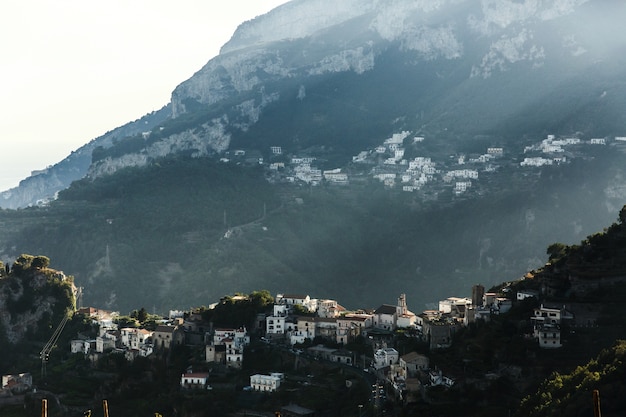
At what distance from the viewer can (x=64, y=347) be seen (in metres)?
60.9

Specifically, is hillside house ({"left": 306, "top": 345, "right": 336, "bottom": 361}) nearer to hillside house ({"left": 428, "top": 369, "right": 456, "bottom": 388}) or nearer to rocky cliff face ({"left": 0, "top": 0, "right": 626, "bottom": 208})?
hillside house ({"left": 428, "top": 369, "right": 456, "bottom": 388})

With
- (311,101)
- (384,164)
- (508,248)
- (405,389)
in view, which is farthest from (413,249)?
(311,101)

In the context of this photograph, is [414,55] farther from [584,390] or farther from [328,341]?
[584,390]

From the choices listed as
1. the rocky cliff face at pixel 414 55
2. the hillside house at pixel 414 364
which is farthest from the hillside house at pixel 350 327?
the rocky cliff face at pixel 414 55

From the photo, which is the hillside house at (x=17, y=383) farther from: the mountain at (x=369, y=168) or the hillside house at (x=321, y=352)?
the mountain at (x=369, y=168)

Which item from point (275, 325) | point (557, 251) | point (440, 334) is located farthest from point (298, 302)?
point (557, 251)

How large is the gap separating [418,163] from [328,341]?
66.0m

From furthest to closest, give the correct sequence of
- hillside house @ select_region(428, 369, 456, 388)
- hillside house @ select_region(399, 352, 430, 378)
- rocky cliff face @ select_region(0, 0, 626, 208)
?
rocky cliff face @ select_region(0, 0, 626, 208), hillside house @ select_region(399, 352, 430, 378), hillside house @ select_region(428, 369, 456, 388)

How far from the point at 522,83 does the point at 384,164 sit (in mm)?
24962

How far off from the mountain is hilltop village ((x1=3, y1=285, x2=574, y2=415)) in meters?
28.2

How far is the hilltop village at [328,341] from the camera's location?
152 ft

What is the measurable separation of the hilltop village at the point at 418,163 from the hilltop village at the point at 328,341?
164 feet

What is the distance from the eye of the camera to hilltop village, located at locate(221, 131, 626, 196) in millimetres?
108562

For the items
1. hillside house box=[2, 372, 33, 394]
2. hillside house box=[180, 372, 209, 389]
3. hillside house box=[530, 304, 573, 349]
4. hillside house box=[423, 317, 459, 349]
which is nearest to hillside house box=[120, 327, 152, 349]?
hillside house box=[2, 372, 33, 394]
